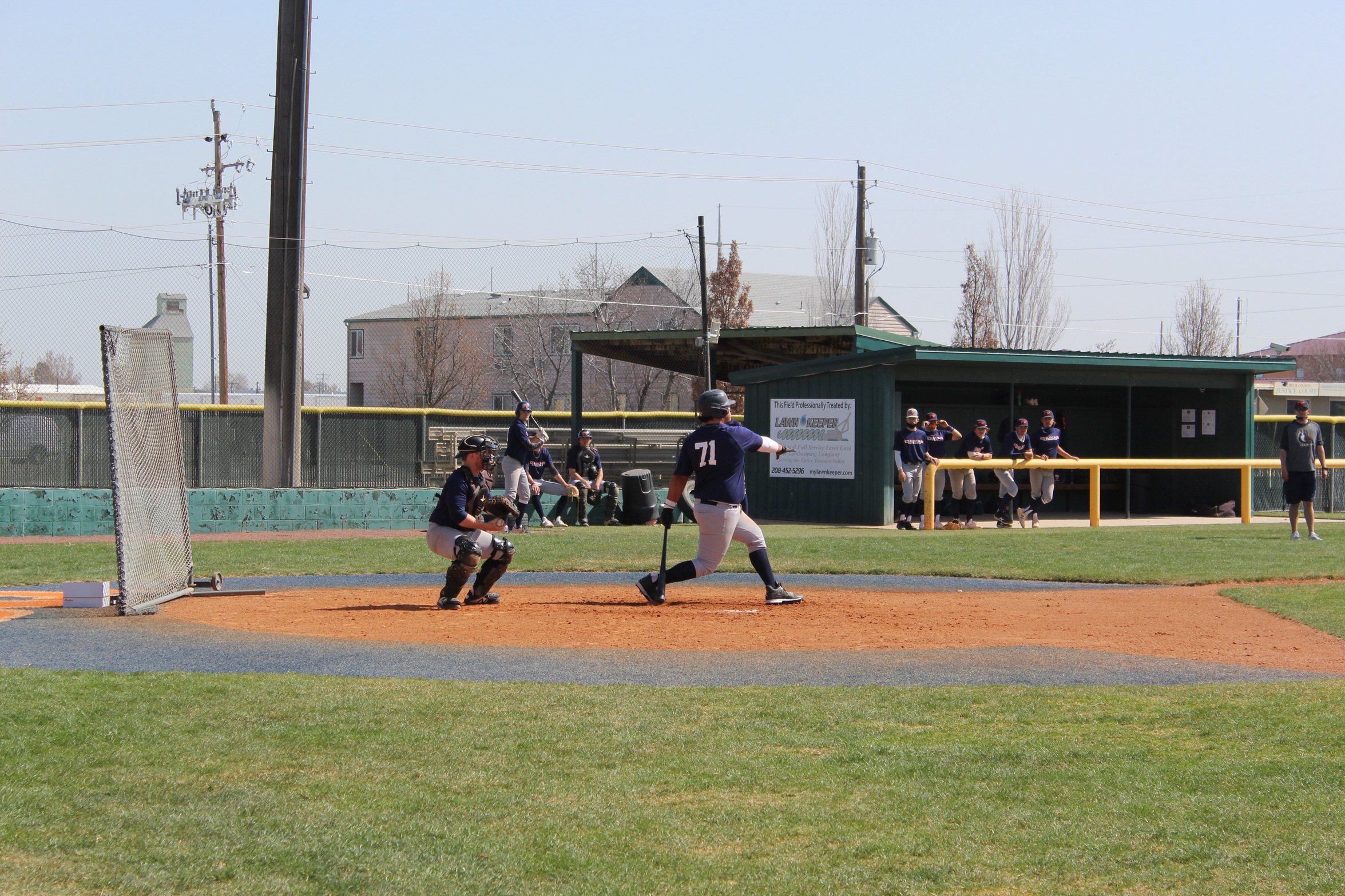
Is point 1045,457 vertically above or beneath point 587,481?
above

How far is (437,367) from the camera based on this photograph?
144 feet

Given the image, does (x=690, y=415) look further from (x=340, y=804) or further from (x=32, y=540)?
(x=340, y=804)

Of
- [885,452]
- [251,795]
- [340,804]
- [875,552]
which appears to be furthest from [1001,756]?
[885,452]

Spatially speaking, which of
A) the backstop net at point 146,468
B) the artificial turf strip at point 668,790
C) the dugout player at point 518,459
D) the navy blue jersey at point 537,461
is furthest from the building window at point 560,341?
the artificial turf strip at point 668,790

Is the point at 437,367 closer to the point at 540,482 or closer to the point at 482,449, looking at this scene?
the point at 540,482

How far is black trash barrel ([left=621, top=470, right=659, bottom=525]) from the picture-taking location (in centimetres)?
2120

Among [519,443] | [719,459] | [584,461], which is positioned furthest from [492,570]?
[584,461]

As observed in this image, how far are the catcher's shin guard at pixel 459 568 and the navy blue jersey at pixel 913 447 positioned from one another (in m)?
10.6

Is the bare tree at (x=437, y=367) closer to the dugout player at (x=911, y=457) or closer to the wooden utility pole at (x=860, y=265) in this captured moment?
the wooden utility pole at (x=860, y=265)

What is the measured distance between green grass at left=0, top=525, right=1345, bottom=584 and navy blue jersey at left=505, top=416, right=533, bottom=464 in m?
1.17

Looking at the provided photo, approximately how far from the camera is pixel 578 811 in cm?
458

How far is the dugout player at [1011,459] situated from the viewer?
2081 centimetres

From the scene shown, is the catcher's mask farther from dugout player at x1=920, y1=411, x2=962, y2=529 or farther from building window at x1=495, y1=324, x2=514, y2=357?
building window at x1=495, y1=324, x2=514, y2=357

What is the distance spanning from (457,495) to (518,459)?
787 centimetres
